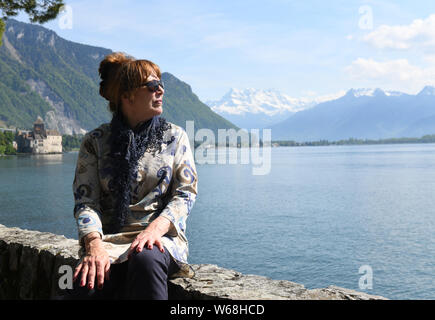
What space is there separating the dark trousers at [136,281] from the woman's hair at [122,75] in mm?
1109

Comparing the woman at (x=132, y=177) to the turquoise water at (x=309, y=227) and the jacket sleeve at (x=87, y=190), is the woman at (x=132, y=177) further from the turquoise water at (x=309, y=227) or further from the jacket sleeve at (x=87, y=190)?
the turquoise water at (x=309, y=227)

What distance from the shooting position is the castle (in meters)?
139

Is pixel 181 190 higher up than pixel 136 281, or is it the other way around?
pixel 181 190

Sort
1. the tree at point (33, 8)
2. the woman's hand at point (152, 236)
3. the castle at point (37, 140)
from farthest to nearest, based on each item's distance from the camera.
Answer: the castle at point (37, 140)
the tree at point (33, 8)
the woman's hand at point (152, 236)

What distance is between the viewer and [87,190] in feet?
9.73

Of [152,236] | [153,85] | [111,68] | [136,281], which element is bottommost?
[136,281]

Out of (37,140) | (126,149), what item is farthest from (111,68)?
(37,140)

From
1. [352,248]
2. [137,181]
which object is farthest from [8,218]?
[137,181]

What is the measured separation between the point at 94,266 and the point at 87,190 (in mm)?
594

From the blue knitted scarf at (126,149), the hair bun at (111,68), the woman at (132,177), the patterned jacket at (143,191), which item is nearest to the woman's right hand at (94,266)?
the woman at (132,177)

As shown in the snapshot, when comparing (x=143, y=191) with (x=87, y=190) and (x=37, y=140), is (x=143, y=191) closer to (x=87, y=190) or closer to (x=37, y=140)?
(x=87, y=190)

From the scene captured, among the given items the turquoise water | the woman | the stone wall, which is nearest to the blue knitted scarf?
the woman

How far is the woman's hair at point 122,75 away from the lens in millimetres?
2930
